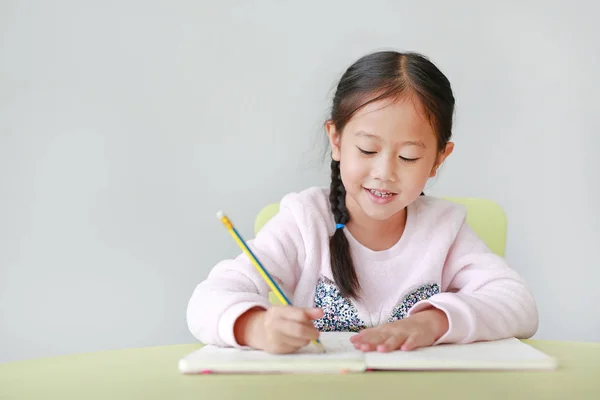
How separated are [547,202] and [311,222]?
2.89 ft

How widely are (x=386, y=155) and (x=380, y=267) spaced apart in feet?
0.76

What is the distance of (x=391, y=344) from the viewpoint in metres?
0.82

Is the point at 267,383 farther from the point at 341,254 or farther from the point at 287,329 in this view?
the point at 341,254

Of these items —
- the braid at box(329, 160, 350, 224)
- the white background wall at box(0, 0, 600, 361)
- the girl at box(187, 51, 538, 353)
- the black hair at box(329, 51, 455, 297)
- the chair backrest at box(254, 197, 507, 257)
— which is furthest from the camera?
the white background wall at box(0, 0, 600, 361)

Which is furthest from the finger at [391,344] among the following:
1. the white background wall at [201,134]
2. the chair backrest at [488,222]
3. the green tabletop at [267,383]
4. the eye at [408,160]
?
the white background wall at [201,134]

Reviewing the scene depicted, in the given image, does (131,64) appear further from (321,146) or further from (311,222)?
(311,222)

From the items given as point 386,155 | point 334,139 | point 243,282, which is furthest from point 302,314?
point 334,139

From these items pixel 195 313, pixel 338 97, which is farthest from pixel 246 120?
pixel 195 313

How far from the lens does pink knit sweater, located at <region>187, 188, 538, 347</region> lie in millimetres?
1098

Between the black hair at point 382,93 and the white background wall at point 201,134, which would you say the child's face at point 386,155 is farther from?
the white background wall at point 201,134

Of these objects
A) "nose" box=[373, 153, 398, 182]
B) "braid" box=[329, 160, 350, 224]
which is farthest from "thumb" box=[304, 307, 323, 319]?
"braid" box=[329, 160, 350, 224]

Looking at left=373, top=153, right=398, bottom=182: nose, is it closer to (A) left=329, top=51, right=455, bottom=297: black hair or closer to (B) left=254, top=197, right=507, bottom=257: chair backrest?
(A) left=329, top=51, right=455, bottom=297: black hair

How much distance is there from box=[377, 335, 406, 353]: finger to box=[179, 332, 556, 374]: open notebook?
0.04ft

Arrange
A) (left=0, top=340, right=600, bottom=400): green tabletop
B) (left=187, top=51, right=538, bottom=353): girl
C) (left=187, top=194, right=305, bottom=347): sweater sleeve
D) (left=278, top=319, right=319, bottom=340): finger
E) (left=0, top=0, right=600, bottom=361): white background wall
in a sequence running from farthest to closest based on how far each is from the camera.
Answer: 1. (left=0, top=0, right=600, bottom=361): white background wall
2. (left=187, top=51, right=538, bottom=353): girl
3. (left=187, top=194, right=305, bottom=347): sweater sleeve
4. (left=278, top=319, right=319, bottom=340): finger
5. (left=0, top=340, right=600, bottom=400): green tabletop
